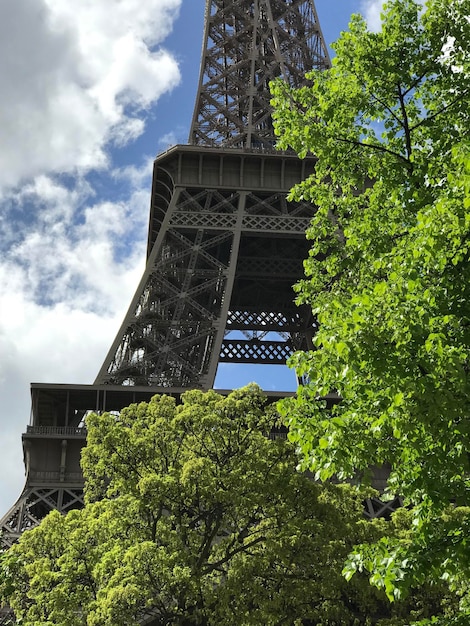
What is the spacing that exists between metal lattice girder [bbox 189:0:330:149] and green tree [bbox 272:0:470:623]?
35.0 metres

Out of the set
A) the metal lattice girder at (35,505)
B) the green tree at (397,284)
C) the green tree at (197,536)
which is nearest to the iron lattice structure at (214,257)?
the metal lattice girder at (35,505)

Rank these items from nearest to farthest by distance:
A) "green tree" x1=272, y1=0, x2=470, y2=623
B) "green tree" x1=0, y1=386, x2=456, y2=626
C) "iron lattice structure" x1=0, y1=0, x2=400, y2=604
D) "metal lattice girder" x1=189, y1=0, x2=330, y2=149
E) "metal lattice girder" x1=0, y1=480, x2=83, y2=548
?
1. "green tree" x1=272, y1=0, x2=470, y2=623
2. "green tree" x1=0, y1=386, x2=456, y2=626
3. "metal lattice girder" x1=0, y1=480, x2=83, y2=548
4. "iron lattice structure" x1=0, y1=0, x2=400, y2=604
5. "metal lattice girder" x1=189, y1=0, x2=330, y2=149

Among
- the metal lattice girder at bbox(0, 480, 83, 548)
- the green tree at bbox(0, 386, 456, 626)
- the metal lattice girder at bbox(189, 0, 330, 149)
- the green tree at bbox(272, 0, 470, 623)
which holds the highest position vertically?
the metal lattice girder at bbox(189, 0, 330, 149)

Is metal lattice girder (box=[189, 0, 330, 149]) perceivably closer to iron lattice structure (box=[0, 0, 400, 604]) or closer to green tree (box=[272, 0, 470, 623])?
iron lattice structure (box=[0, 0, 400, 604])

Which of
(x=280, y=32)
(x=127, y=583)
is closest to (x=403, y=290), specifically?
(x=127, y=583)

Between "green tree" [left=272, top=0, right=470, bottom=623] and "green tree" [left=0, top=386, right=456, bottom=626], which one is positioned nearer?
"green tree" [left=272, top=0, right=470, bottom=623]

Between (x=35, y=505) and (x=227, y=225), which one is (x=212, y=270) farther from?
(x=35, y=505)

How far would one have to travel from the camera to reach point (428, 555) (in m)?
8.81

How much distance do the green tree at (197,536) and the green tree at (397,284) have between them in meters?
6.90

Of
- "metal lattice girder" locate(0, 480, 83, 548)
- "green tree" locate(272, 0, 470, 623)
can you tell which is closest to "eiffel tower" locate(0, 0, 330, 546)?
"metal lattice girder" locate(0, 480, 83, 548)

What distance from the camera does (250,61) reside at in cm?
5297

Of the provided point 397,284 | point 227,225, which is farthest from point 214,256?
point 397,284

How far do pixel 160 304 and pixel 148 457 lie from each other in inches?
744

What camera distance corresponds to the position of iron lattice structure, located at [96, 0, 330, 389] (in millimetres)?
35375
